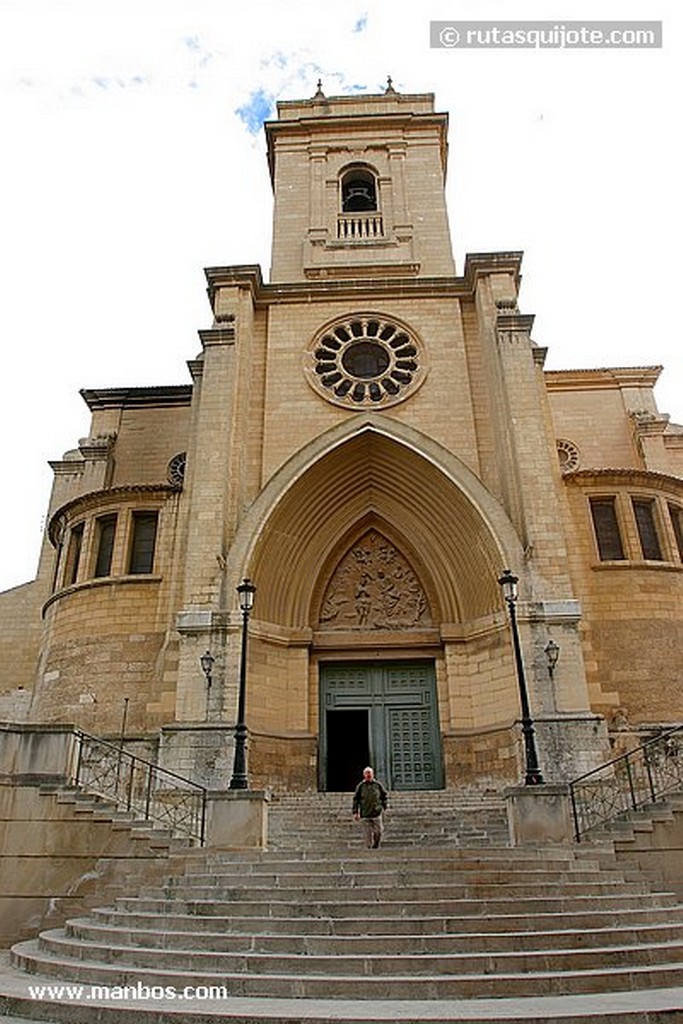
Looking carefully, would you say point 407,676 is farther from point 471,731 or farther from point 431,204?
point 431,204

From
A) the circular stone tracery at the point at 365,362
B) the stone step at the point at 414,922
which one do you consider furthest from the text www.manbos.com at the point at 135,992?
the circular stone tracery at the point at 365,362

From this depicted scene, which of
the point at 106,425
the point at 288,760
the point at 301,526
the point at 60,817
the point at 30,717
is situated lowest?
the point at 60,817

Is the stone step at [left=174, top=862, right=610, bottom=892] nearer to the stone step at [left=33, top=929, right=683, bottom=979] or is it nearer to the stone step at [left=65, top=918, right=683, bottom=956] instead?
the stone step at [left=65, top=918, right=683, bottom=956]

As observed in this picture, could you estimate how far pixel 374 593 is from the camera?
17531mm

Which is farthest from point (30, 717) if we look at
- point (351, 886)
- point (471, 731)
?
point (351, 886)

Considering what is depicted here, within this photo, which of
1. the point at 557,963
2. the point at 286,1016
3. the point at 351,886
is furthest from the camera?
the point at 351,886

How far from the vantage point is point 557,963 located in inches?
219

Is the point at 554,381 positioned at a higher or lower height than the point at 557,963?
higher

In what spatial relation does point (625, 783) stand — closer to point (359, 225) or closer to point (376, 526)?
point (376, 526)

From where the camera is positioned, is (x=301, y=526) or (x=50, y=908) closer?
(x=50, y=908)

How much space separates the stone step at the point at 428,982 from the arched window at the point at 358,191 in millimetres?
23238

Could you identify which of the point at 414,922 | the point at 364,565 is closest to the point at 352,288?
the point at 364,565

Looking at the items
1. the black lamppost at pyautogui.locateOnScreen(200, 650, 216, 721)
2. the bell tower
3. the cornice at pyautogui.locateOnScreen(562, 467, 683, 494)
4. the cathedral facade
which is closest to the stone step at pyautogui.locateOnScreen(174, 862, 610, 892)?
the cathedral facade

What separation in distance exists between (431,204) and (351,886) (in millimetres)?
21463
